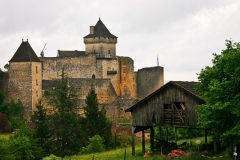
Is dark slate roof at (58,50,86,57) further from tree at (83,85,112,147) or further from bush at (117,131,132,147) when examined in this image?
bush at (117,131,132,147)

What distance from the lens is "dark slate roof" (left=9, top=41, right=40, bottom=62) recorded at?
70688 mm

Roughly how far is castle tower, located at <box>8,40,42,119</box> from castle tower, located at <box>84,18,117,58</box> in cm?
1349

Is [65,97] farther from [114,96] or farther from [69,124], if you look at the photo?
[114,96]

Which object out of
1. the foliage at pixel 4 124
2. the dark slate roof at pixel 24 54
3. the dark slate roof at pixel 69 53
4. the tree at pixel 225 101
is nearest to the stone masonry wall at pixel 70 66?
the dark slate roof at pixel 69 53

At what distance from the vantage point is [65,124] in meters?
51.1

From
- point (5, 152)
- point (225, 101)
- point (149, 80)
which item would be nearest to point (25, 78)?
point (149, 80)

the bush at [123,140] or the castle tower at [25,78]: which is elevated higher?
the castle tower at [25,78]

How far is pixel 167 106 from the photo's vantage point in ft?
111

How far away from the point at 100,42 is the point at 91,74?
554 cm

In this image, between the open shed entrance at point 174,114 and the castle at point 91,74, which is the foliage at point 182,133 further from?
the castle at point 91,74

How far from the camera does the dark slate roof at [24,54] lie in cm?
7069

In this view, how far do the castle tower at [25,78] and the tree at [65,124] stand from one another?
16.8m

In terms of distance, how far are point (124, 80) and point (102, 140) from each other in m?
38.9

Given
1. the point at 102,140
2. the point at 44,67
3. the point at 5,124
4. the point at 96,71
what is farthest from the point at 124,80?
the point at 102,140
